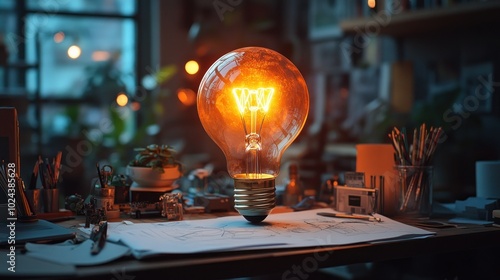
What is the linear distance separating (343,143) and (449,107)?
47.2 inches

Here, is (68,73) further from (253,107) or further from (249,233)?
(249,233)

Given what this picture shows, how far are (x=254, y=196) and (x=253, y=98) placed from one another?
0.82ft

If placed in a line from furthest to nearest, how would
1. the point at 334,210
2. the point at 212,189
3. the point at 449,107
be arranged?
1. the point at 449,107
2. the point at 212,189
3. the point at 334,210

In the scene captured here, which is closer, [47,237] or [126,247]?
[126,247]

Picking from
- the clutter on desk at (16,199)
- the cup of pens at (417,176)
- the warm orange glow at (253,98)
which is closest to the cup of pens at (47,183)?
the clutter on desk at (16,199)

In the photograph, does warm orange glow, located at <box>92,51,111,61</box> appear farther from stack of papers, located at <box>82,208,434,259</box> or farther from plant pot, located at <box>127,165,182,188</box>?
stack of papers, located at <box>82,208,434,259</box>

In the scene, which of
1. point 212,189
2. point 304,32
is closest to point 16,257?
point 212,189

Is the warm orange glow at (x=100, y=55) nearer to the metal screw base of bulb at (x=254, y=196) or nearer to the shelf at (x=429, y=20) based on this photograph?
the shelf at (x=429, y=20)

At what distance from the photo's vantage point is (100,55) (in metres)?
5.40

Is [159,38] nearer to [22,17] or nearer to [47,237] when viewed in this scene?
[22,17]

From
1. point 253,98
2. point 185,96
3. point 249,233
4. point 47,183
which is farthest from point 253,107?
point 185,96

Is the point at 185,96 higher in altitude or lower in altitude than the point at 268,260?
higher

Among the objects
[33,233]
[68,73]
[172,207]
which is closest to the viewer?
[33,233]

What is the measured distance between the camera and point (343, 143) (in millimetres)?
4188
